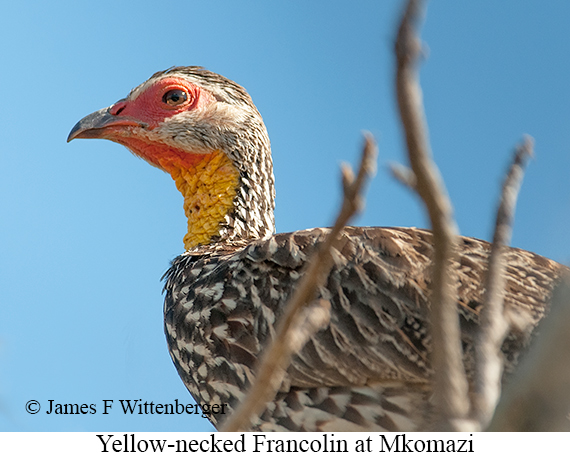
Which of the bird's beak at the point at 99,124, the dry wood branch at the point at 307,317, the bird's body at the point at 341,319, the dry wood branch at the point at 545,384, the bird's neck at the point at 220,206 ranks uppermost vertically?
the bird's beak at the point at 99,124

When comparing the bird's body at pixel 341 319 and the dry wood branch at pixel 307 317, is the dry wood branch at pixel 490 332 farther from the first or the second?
the bird's body at pixel 341 319

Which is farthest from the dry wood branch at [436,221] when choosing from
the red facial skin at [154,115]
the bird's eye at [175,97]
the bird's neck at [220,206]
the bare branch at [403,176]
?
the bird's eye at [175,97]

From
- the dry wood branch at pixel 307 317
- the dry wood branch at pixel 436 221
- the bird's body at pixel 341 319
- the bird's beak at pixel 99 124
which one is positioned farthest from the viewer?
the bird's beak at pixel 99 124

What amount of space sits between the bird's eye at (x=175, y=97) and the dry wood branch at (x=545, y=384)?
16.5ft

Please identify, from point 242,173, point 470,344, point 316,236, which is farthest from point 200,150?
point 470,344

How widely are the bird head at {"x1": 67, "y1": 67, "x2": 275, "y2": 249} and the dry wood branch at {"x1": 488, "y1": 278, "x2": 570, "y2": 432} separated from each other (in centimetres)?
444

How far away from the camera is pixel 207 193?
583cm

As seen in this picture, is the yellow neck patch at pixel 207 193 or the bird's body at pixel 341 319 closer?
the bird's body at pixel 341 319

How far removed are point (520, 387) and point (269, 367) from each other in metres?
0.48

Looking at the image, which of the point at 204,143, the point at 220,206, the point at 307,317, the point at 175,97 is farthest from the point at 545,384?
the point at 175,97

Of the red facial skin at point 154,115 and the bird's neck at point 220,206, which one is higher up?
the red facial skin at point 154,115

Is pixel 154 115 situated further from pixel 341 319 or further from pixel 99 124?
pixel 341 319

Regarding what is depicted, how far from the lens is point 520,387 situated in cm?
128

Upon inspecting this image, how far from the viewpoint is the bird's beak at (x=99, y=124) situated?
5.95 meters
